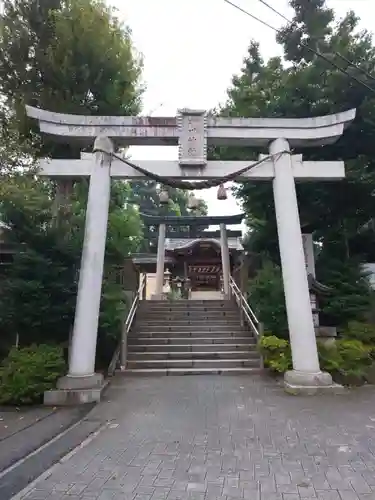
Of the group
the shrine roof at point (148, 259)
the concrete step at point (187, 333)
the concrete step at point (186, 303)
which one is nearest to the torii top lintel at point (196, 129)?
the concrete step at point (187, 333)

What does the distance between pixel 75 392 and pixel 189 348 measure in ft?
13.6

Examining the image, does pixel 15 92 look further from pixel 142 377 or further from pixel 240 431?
pixel 240 431

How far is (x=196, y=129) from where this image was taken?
8.45 metres

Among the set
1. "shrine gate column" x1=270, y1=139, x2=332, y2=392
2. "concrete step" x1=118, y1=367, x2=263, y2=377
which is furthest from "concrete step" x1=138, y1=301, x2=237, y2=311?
"shrine gate column" x1=270, y1=139, x2=332, y2=392

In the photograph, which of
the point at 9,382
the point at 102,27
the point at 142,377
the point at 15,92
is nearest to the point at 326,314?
the point at 142,377

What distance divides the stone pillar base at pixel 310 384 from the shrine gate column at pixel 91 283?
368 centimetres

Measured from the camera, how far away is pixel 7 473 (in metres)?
3.77

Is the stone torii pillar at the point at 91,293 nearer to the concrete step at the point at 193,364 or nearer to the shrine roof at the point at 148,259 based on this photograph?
the concrete step at the point at 193,364

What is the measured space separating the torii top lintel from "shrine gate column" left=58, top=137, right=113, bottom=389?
44 cm

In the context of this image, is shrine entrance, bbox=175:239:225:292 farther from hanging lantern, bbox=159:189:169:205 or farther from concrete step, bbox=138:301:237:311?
hanging lantern, bbox=159:189:169:205

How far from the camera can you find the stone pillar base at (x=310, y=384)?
717cm

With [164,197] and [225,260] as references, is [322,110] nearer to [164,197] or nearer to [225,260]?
[164,197]

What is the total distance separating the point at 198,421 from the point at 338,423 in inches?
77.9

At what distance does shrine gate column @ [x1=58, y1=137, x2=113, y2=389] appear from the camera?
7168mm
